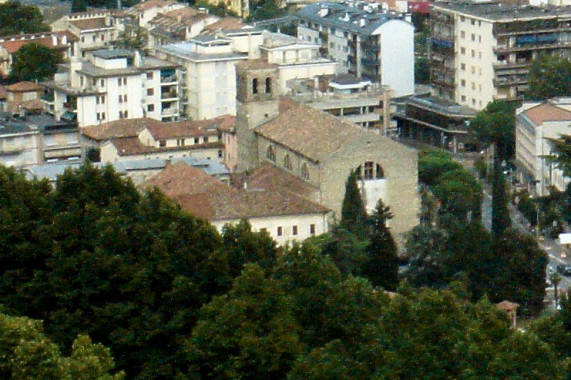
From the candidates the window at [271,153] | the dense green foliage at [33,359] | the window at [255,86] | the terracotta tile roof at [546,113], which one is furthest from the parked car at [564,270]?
the dense green foliage at [33,359]

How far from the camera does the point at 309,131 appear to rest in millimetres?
53000

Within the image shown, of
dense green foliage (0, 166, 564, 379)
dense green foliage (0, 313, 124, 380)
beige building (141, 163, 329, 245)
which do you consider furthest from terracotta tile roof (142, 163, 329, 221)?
dense green foliage (0, 313, 124, 380)

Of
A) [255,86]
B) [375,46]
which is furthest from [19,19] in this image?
[255,86]

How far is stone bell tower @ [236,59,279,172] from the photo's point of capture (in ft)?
180

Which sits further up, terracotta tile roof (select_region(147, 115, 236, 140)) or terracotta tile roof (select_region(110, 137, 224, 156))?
terracotta tile roof (select_region(147, 115, 236, 140))

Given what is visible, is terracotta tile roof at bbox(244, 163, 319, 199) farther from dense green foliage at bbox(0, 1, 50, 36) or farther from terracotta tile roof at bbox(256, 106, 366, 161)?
dense green foliage at bbox(0, 1, 50, 36)

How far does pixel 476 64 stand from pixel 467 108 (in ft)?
10.9

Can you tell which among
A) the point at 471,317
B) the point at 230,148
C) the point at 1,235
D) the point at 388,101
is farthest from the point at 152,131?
the point at 471,317

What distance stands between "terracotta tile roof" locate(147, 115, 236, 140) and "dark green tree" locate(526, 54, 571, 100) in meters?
10.3

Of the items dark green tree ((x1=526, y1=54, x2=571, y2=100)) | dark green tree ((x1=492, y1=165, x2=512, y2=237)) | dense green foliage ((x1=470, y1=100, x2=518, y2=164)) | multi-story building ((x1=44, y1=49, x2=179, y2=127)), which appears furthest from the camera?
dark green tree ((x1=526, y1=54, x2=571, y2=100))

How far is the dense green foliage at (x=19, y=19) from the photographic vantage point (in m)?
79.2

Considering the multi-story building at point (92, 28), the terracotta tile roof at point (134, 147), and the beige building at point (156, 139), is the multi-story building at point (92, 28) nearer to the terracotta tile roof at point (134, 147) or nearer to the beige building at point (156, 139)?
the beige building at point (156, 139)

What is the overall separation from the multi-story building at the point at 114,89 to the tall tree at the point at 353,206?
50.6ft

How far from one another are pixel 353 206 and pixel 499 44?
1930 cm
